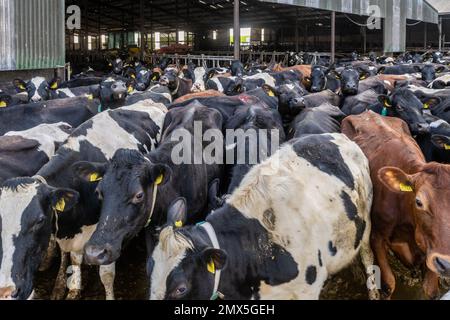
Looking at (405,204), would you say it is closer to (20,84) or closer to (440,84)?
(440,84)

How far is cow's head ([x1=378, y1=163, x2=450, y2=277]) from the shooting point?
2973mm

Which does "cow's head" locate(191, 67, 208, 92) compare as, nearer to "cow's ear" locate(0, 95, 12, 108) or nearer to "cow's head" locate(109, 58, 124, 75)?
"cow's ear" locate(0, 95, 12, 108)

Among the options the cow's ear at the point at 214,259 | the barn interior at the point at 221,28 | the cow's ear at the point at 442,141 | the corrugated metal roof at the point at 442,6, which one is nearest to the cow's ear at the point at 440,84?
the cow's ear at the point at 442,141

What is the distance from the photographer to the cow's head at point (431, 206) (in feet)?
9.75

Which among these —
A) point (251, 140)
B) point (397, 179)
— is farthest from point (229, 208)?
point (251, 140)

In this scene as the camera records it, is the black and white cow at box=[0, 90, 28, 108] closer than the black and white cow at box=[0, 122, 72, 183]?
No

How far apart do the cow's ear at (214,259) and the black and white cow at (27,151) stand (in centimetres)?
238

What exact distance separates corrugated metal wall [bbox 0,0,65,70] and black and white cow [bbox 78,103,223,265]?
21.6 feet

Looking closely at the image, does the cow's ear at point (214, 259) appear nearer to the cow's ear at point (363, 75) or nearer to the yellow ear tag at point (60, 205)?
the yellow ear tag at point (60, 205)

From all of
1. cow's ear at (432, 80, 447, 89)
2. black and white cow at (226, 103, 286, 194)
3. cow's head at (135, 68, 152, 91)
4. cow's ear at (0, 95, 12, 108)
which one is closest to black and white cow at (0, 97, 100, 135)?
cow's ear at (0, 95, 12, 108)

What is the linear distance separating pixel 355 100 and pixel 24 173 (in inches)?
196

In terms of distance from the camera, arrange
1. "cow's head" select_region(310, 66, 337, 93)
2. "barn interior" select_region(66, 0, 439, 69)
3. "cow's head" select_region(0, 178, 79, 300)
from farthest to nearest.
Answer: "barn interior" select_region(66, 0, 439, 69) → "cow's head" select_region(310, 66, 337, 93) → "cow's head" select_region(0, 178, 79, 300)

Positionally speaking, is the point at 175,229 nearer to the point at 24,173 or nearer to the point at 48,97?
the point at 24,173

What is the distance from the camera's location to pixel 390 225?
12.2 ft
